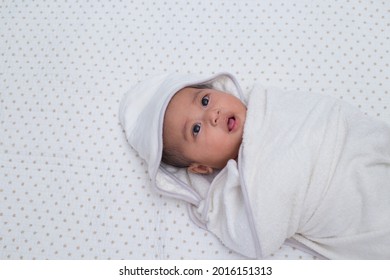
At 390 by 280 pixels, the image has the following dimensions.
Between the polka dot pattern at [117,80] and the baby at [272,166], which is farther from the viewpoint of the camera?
the polka dot pattern at [117,80]

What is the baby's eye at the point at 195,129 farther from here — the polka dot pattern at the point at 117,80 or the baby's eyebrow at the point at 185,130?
the polka dot pattern at the point at 117,80

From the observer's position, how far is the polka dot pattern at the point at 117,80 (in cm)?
114

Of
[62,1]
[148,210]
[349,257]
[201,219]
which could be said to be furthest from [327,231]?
[62,1]

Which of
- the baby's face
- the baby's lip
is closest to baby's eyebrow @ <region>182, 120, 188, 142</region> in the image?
the baby's face

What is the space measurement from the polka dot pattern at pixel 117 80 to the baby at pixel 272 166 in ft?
0.28

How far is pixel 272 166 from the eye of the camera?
1021mm

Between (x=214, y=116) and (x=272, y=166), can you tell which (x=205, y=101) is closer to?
(x=214, y=116)

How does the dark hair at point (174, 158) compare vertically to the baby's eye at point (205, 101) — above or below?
below

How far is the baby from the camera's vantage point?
3.31ft

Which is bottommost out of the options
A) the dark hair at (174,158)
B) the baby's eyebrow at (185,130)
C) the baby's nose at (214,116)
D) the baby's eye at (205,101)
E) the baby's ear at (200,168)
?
the baby's ear at (200,168)

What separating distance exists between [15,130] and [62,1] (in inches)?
20.2

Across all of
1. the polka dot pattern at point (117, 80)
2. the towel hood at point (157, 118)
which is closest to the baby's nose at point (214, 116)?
the towel hood at point (157, 118)

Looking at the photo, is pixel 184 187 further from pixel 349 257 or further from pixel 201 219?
pixel 349 257

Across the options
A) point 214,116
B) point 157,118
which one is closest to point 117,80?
point 157,118
